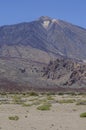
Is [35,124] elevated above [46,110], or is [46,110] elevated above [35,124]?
[35,124]

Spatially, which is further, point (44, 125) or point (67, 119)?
point (67, 119)

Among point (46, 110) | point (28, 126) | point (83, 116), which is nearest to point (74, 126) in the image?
point (28, 126)

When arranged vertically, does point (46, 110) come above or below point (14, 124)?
below

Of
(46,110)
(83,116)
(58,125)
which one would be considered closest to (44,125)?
(58,125)

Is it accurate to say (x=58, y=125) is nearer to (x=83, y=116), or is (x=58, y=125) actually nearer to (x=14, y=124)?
(x=14, y=124)

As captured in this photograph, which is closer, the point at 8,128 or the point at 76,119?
the point at 8,128

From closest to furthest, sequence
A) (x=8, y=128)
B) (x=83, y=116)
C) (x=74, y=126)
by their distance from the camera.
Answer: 1. (x=8, y=128)
2. (x=74, y=126)
3. (x=83, y=116)

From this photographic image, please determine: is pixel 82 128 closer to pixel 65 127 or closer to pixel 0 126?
pixel 65 127

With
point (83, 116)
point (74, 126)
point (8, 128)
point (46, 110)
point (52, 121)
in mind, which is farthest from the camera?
point (46, 110)

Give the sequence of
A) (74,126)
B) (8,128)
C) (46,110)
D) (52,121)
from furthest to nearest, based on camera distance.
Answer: (46,110), (52,121), (74,126), (8,128)
